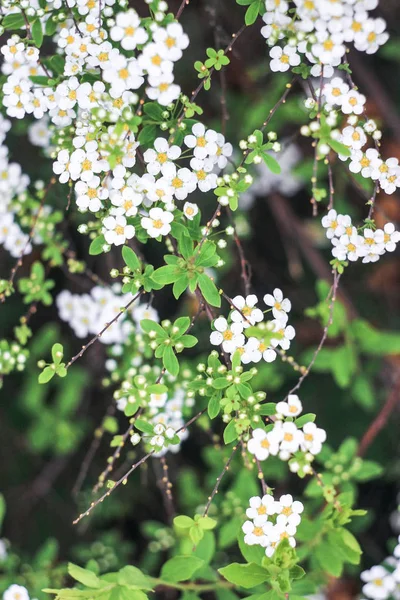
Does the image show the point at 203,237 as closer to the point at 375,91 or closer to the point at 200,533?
the point at 200,533

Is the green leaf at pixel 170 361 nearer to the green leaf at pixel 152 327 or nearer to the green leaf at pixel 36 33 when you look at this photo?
the green leaf at pixel 152 327

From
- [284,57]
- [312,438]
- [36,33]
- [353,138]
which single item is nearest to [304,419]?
[312,438]

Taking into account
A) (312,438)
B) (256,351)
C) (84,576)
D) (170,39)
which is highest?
(170,39)

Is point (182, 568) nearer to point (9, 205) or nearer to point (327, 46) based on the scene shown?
point (9, 205)

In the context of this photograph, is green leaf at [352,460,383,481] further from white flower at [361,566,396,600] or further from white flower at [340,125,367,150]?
white flower at [340,125,367,150]

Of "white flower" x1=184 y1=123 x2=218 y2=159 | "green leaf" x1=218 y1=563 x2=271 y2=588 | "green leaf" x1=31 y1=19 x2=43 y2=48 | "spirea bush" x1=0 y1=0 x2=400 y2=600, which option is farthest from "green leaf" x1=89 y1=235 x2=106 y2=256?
"green leaf" x1=218 y1=563 x2=271 y2=588

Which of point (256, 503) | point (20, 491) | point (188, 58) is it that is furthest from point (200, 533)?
point (188, 58)

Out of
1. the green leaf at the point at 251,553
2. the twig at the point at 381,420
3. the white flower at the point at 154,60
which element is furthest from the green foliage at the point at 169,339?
the twig at the point at 381,420
